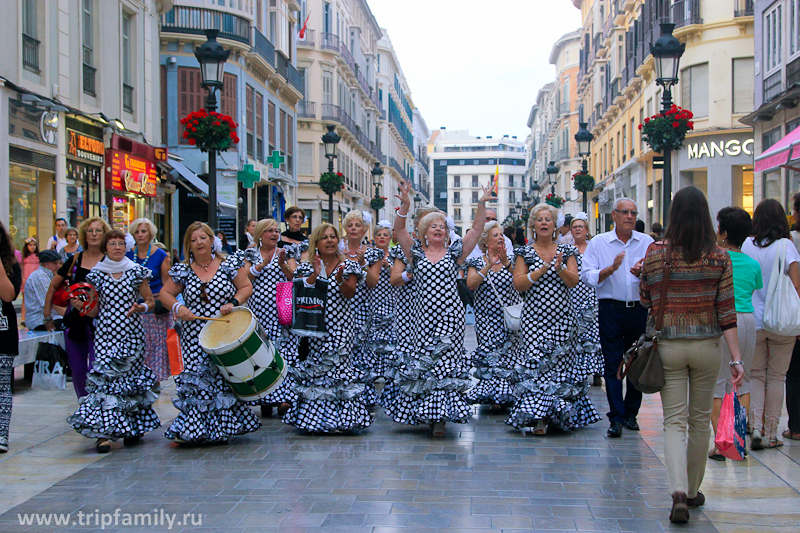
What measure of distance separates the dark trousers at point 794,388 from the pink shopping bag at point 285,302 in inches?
168

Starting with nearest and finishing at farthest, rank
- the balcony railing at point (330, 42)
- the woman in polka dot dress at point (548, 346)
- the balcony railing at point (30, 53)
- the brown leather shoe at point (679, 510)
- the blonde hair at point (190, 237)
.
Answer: the brown leather shoe at point (679, 510), the blonde hair at point (190, 237), the woman in polka dot dress at point (548, 346), the balcony railing at point (30, 53), the balcony railing at point (330, 42)

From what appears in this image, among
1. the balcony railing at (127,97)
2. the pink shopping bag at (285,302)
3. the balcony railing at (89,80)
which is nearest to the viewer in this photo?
the pink shopping bag at (285,302)

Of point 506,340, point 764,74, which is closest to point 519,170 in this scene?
point 764,74

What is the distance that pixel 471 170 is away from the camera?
15675cm

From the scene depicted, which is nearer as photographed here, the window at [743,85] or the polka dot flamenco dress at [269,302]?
the polka dot flamenco dress at [269,302]

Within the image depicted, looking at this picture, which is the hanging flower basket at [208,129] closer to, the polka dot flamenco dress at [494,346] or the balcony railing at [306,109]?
the polka dot flamenco dress at [494,346]

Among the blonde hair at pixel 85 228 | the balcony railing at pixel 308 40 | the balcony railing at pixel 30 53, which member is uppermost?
the balcony railing at pixel 308 40

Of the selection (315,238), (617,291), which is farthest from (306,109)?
(617,291)

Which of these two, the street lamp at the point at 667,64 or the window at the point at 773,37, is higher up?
the window at the point at 773,37

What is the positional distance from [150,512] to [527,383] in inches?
132

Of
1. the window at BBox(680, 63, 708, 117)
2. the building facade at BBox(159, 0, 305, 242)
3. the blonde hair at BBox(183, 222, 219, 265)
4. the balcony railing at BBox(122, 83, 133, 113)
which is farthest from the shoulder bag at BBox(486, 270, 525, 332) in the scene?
the window at BBox(680, 63, 708, 117)

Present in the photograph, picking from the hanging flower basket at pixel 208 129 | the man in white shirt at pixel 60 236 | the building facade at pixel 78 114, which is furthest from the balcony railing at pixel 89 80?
the hanging flower basket at pixel 208 129

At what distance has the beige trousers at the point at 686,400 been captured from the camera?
480 centimetres

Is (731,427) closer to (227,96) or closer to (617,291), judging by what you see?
(617,291)
